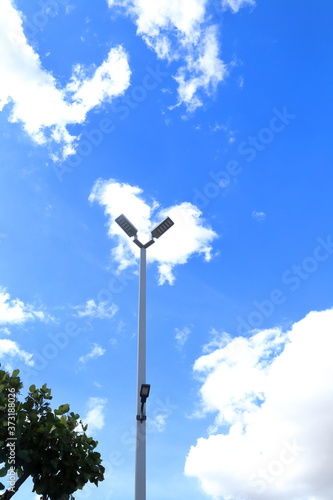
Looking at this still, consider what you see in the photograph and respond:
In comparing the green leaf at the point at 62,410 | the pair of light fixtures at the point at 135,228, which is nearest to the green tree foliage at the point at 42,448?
the green leaf at the point at 62,410

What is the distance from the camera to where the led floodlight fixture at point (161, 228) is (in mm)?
12836

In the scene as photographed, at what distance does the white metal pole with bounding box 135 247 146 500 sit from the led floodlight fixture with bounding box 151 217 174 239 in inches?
20.1

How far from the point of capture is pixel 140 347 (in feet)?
36.6

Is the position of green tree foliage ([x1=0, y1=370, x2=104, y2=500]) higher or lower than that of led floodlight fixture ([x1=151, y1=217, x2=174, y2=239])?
lower

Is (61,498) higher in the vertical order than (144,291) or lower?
lower

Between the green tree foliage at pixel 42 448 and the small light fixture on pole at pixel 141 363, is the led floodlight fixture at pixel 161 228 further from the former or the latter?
the green tree foliage at pixel 42 448

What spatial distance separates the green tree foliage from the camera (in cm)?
841

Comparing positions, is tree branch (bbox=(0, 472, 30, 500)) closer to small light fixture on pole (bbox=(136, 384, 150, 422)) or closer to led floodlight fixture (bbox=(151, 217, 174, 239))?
small light fixture on pole (bbox=(136, 384, 150, 422))

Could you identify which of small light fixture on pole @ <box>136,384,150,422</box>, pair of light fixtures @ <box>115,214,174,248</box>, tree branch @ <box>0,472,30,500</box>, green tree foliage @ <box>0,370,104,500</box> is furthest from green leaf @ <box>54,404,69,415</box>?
pair of light fixtures @ <box>115,214,174,248</box>

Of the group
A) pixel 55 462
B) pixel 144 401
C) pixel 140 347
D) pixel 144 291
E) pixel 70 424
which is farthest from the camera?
pixel 144 291

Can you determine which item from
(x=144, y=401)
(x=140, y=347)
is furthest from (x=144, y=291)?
(x=144, y=401)

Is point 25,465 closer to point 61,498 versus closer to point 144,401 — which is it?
point 61,498

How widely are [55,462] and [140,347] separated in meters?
3.31

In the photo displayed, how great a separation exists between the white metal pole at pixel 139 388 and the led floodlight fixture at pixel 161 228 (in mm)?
511
